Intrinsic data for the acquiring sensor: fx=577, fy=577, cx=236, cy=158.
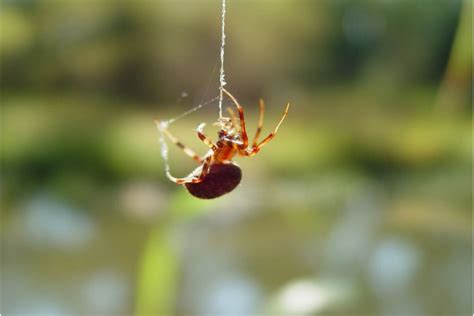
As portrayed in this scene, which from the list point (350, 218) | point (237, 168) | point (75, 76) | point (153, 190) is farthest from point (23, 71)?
point (237, 168)

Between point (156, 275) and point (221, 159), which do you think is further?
point (156, 275)

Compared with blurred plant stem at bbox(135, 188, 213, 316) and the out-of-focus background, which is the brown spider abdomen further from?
the out-of-focus background

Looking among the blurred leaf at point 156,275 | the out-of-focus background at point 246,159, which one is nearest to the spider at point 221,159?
the blurred leaf at point 156,275

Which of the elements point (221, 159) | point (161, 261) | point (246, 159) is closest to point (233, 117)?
point (221, 159)

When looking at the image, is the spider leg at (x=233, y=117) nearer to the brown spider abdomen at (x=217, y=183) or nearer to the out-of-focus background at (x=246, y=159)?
the brown spider abdomen at (x=217, y=183)

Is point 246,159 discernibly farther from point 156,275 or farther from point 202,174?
point 202,174
